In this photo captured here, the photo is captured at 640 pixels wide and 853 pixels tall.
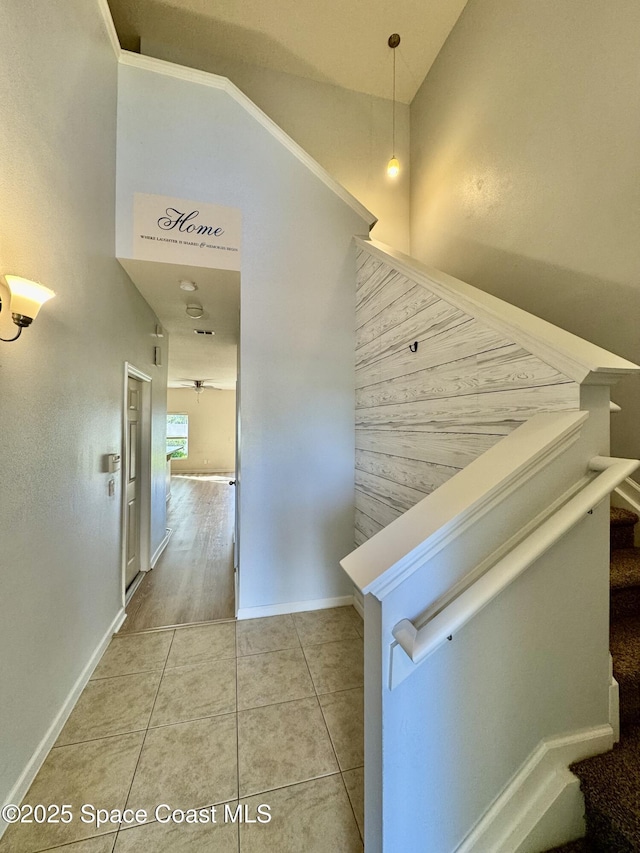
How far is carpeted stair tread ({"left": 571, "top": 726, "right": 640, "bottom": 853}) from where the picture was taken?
0.93m

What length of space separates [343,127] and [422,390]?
12.5ft

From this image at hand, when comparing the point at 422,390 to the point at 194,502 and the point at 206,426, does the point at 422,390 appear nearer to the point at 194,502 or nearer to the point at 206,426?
the point at 194,502

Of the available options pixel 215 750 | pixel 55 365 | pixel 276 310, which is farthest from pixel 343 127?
pixel 215 750

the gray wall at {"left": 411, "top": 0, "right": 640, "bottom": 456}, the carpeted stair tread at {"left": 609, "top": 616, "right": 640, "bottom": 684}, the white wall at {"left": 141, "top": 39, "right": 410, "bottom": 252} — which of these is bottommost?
the carpeted stair tread at {"left": 609, "top": 616, "right": 640, "bottom": 684}

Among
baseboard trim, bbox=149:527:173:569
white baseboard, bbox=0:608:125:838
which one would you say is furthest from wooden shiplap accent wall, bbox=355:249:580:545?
baseboard trim, bbox=149:527:173:569

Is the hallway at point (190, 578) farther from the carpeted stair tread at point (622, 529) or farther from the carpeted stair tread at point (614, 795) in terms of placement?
the carpeted stair tread at point (622, 529)

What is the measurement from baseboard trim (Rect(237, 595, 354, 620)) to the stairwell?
184cm

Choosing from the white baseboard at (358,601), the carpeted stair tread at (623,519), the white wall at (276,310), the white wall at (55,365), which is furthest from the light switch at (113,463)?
the carpeted stair tread at (623,519)

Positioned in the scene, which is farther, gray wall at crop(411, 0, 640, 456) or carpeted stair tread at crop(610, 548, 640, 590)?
gray wall at crop(411, 0, 640, 456)

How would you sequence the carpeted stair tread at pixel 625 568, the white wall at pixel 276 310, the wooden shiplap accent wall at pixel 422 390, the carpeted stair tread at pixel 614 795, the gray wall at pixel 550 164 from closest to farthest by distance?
the carpeted stair tread at pixel 614 795
the wooden shiplap accent wall at pixel 422 390
the carpeted stair tread at pixel 625 568
the gray wall at pixel 550 164
the white wall at pixel 276 310

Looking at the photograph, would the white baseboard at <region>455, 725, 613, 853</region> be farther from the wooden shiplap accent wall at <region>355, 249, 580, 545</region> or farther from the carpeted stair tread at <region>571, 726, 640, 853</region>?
the wooden shiplap accent wall at <region>355, 249, 580, 545</region>

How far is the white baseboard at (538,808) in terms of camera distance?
0.96m

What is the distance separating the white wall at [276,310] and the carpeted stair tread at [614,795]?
6.13 ft

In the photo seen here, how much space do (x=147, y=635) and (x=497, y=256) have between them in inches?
161
